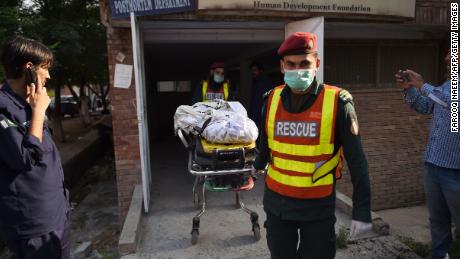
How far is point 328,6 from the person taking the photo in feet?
15.4

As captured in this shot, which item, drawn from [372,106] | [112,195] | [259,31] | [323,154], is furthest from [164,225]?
[112,195]

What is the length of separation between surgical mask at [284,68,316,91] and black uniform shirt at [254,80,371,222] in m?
0.05

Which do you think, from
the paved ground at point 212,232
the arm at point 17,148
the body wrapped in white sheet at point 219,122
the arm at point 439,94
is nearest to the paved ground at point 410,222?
the paved ground at point 212,232

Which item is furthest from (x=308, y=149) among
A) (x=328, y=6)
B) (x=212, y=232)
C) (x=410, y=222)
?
(x=410, y=222)

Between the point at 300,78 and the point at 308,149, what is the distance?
433 mm

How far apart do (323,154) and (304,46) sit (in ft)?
2.12

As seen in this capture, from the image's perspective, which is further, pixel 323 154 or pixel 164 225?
pixel 164 225

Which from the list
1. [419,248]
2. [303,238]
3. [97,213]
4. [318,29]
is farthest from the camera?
[97,213]

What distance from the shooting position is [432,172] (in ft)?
9.70

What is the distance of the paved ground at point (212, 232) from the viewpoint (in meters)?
3.38

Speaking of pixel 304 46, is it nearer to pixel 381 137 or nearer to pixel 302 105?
pixel 302 105

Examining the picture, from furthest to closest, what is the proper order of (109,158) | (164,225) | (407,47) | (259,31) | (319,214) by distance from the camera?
(109,158) → (407,47) → (259,31) → (164,225) → (319,214)

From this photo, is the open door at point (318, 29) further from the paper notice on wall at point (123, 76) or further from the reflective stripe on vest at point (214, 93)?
the paper notice on wall at point (123, 76)

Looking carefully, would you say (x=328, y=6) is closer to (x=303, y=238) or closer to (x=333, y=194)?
(x=333, y=194)
